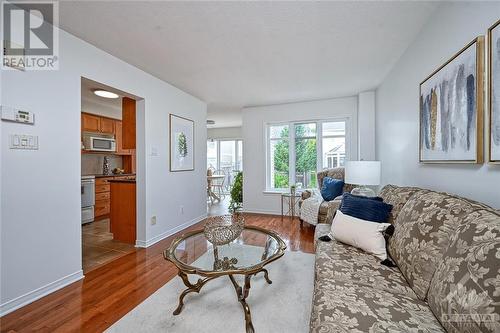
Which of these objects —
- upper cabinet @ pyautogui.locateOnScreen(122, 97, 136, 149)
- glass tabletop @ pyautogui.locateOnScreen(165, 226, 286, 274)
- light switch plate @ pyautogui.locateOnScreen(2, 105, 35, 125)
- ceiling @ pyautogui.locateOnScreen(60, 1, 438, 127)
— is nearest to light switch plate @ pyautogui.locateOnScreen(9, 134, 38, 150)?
light switch plate @ pyautogui.locateOnScreen(2, 105, 35, 125)

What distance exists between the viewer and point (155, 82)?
3158 mm

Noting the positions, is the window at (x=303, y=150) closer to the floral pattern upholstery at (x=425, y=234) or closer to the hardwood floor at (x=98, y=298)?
the hardwood floor at (x=98, y=298)

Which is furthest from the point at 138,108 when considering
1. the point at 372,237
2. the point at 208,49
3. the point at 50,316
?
the point at 372,237

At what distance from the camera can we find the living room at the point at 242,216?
1.14m

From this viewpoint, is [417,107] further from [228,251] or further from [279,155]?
[279,155]

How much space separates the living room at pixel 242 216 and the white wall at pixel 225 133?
4567 mm

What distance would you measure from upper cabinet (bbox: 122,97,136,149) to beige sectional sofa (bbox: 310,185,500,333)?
→ 3.01m

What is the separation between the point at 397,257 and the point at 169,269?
2.09 m

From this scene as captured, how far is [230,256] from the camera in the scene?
69.9 inches

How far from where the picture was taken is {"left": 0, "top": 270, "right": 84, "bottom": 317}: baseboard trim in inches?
64.6

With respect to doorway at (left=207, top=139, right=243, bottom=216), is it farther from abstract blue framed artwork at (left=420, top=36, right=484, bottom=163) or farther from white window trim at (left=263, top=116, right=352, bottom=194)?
abstract blue framed artwork at (left=420, top=36, right=484, bottom=163)

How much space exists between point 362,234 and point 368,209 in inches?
9.5

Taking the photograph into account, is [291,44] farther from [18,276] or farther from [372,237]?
[18,276]

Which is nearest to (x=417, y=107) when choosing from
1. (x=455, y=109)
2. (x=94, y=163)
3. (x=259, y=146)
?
(x=455, y=109)
